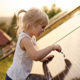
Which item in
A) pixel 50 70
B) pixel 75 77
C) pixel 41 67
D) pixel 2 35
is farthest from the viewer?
pixel 2 35

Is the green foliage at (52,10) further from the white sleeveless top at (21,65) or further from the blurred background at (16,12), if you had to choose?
the white sleeveless top at (21,65)

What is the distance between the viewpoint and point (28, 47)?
185cm

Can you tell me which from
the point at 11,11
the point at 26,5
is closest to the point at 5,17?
the point at 11,11

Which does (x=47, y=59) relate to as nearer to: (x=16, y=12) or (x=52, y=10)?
(x=52, y=10)

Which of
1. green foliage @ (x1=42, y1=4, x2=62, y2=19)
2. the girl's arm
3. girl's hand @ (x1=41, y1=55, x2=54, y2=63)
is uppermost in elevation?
the girl's arm

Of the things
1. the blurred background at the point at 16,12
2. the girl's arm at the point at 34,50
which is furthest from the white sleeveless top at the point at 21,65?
the blurred background at the point at 16,12

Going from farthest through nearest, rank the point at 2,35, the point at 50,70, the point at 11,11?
the point at 11,11
the point at 2,35
the point at 50,70

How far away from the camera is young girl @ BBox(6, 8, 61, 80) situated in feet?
6.03

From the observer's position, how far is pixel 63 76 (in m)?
1.79

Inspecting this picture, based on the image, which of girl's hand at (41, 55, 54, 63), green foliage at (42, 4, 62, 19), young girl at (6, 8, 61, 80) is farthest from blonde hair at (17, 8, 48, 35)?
green foliage at (42, 4, 62, 19)

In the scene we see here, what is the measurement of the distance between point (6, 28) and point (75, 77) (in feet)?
29.4

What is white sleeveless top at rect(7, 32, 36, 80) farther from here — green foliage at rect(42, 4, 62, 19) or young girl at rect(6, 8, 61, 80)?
green foliage at rect(42, 4, 62, 19)

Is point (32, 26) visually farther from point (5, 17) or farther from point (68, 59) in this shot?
point (5, 17)

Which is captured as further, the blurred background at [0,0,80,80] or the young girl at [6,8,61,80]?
the blurred background at [0,0,80,80]
